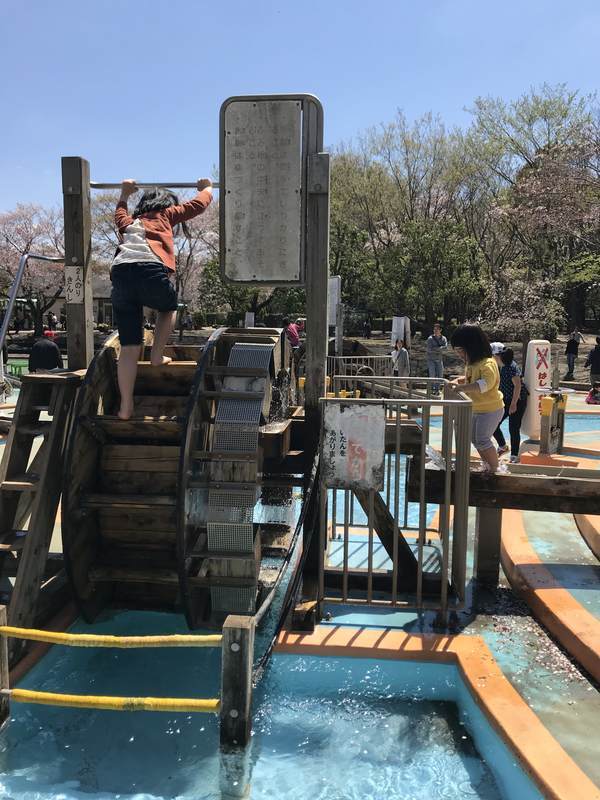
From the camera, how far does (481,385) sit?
202 inches

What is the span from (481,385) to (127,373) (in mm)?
2743

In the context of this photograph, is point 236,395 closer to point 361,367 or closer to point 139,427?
point 139,427

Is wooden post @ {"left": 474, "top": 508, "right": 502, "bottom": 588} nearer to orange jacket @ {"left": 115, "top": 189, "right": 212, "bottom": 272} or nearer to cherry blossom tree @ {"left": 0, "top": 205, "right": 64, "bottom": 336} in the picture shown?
orange jacket @ {"left": 115, "top": 189, "right": 212, "bottom": 272}

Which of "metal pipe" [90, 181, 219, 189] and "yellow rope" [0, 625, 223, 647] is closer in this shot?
"yellow rope" [0, 625, 223, 647]

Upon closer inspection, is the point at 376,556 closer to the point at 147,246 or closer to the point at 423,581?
the point at 423,581

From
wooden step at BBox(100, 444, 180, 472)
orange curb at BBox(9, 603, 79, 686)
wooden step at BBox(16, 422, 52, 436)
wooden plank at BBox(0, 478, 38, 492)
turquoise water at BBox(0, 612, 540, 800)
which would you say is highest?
wooden step at BBox(16, 422, 52, 436)

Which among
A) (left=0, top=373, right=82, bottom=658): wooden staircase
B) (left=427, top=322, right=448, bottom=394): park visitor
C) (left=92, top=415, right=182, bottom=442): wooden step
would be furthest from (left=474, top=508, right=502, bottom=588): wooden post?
(left=427, top=322, right=448, bottom=394): park visitor

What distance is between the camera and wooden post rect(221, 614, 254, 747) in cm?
279

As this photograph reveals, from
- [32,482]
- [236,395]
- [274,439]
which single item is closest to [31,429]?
[32,482]

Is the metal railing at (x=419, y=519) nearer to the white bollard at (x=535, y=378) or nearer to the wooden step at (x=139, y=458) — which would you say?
the wooden step at (x=139, y=458)

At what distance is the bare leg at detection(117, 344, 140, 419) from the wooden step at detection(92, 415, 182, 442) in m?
0.06

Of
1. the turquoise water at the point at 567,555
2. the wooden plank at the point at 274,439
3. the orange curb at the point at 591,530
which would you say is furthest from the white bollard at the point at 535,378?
the wooden plank at the point at 274,439

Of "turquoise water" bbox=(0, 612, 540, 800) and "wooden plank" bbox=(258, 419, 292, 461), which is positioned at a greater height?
"wooden plank" bbox=(258, 419, 292, 461)

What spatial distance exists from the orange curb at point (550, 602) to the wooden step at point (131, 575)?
251 centimetres
